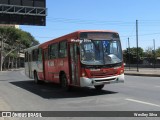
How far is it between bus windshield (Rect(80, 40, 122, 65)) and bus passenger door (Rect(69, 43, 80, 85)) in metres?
0.49

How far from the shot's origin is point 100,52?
55.7 feet

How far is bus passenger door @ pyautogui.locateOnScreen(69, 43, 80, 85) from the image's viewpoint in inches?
679

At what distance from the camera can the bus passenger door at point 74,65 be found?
1723cm

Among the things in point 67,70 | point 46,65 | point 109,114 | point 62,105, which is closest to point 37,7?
point 46,65

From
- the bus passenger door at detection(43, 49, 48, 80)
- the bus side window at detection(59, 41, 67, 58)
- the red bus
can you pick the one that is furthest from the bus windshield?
the bus passenger door at detection(43, 49, 48, 80)

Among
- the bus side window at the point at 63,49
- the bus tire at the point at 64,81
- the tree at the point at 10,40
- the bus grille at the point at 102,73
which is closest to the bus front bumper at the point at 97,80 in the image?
the bus grille at the point at 102,73

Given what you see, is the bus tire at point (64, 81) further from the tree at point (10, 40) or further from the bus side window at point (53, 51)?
the tree at point (10, 40)

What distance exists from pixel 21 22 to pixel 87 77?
613 inches

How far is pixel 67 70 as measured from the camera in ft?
60.2

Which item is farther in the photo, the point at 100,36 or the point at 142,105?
the point at 100,36

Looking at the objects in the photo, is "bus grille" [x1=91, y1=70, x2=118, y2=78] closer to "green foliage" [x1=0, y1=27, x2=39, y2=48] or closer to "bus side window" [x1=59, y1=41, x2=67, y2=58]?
"bus side window" [x1=59, y1=41, x2=67, y2=58]

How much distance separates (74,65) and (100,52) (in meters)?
1.39

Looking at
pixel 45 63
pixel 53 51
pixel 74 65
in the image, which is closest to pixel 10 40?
pixel 45 63

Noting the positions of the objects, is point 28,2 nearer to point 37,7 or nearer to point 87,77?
point 37,7
